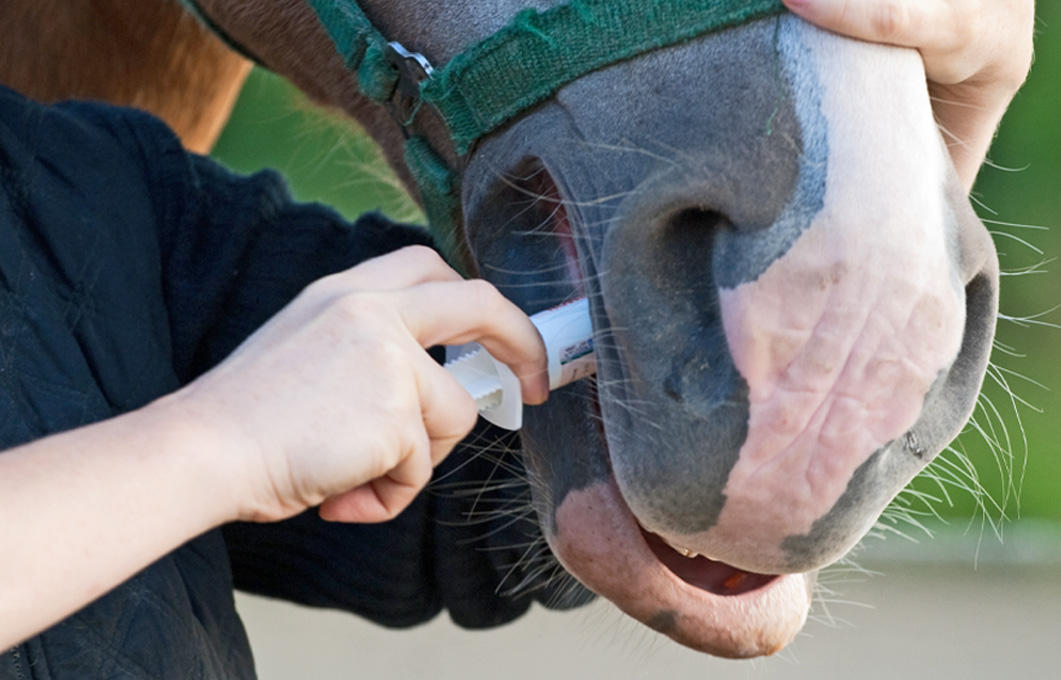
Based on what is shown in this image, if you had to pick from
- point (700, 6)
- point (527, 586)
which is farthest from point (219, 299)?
point (700, 6)

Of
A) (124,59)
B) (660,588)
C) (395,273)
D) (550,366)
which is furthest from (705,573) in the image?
(124,59)

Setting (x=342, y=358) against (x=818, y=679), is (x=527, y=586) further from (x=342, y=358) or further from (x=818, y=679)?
(x=818, y=679)

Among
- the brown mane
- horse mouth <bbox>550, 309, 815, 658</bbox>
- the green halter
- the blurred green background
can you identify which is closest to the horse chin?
horse mouth <bbox>550, 309, 815, 658</bbox>

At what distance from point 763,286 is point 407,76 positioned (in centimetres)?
37

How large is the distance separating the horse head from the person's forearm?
9.5 inches

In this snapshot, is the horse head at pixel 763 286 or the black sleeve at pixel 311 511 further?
the black sleeve at pixel 311 511

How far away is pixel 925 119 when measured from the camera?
59 cm

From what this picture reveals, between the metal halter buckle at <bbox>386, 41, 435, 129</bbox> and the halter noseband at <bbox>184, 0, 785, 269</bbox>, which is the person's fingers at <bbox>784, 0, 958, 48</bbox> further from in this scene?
the metal halter buckle at <bbox>386, 41, 435, 129</bbox>

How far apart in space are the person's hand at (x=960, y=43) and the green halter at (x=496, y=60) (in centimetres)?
5

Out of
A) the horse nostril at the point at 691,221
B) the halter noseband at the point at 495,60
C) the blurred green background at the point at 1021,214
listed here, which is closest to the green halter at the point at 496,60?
the halter noseband at the point at 495,60

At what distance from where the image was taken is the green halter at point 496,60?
624 millimetres

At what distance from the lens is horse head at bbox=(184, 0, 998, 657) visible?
0.55 m

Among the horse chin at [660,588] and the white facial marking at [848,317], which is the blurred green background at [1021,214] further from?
the white facial marking at [848,317]

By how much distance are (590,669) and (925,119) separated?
231cm
